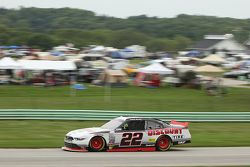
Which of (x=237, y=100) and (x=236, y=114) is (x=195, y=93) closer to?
(x=237, y=100)

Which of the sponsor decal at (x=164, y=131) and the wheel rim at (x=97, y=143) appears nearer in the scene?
the wheel rim at (x=97, y=143)

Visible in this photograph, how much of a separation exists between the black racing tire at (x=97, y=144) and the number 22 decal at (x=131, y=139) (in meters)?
0.63

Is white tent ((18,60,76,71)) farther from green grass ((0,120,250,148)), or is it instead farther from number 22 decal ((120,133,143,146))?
number 22 decal ((120,133,143,146))

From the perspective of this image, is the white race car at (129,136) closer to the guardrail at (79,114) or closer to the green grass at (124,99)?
the guardrail at (79,114)

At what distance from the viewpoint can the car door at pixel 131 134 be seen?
16984 mm

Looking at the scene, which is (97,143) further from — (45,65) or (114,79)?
(114,79)

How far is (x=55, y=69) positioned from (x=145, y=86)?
7629 mm

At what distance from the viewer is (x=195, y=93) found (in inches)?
1652

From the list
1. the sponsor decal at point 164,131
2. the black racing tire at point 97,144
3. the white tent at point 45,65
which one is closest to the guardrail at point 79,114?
the sponsor decal at point 164,131

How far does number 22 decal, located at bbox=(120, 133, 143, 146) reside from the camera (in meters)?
17.0

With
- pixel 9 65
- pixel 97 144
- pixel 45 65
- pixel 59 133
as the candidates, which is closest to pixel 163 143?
pixel 97 144

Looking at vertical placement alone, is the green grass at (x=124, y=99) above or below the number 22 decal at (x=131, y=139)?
above

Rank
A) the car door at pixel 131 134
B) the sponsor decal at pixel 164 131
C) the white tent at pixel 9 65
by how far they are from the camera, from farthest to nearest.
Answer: the white tent at pixel 9 65 < the sponsor decal at pixel 164 131 < the car door at pixel 131 134

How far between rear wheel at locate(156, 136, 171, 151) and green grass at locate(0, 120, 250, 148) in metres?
2.24
